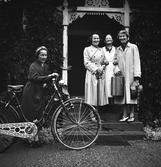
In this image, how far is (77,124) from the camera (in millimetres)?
3525

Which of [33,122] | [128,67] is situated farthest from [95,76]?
[33,122]

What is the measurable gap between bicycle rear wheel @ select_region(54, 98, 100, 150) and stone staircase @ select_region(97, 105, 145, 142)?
1.42 feet

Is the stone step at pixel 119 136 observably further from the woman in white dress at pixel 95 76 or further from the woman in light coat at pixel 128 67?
the woman in white dress at pixel 95 76

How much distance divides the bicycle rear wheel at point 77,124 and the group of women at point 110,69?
978 millimetres

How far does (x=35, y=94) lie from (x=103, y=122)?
195 centimetres

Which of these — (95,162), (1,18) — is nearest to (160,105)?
(95,162)

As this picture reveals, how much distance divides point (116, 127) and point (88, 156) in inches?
64.7

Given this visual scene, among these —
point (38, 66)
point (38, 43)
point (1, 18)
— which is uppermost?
point (1, 18)

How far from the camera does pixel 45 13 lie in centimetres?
546

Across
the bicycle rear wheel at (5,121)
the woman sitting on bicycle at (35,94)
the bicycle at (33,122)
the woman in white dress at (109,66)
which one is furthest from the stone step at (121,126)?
the bicycle rear wheel at (5,121)

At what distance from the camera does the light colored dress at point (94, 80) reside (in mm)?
4840

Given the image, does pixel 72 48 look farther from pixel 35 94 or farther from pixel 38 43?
pixel 35 94

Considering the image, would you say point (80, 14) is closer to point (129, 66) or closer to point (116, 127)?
point (129, 66)

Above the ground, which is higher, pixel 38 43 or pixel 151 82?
pixel 38 43
